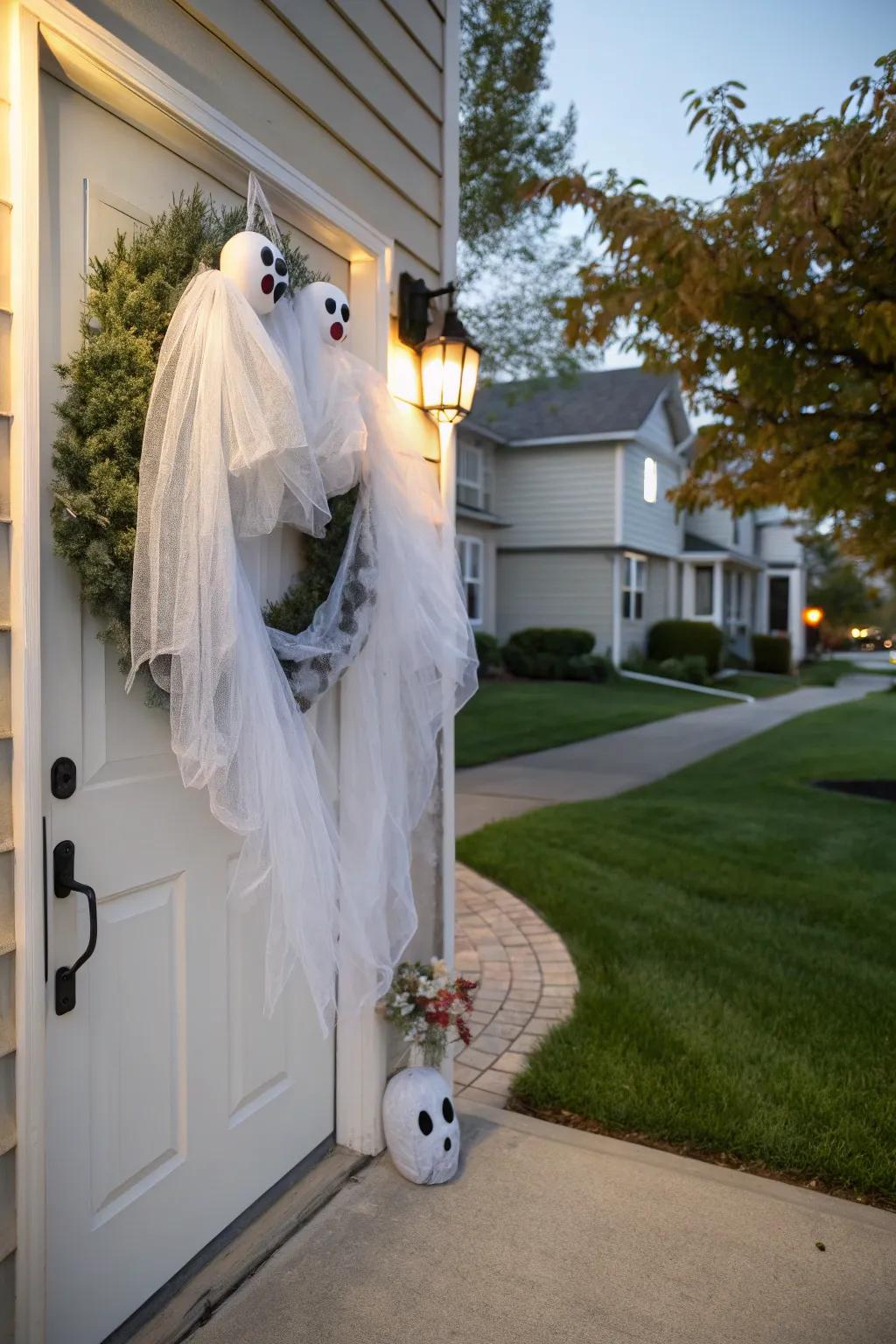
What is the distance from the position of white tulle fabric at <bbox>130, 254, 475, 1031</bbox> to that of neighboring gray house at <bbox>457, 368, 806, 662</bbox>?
16095mm

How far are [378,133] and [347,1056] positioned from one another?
9.06ft

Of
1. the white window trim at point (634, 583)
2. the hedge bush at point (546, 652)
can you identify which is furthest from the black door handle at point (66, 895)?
the white window trim at point (634, 583)

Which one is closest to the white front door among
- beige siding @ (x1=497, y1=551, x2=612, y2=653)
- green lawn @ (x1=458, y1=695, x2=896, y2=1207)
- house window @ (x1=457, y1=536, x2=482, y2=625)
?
green lawn @ (x1=458, y1=695, x2=896, y2=1207)

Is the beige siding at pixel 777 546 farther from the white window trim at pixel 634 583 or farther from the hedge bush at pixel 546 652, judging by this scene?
the hedge bush at pixel 546 652

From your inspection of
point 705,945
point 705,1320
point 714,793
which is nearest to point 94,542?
point 705,1320

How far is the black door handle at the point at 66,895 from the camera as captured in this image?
1.83 meters

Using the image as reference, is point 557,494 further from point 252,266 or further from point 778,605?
point 252,266

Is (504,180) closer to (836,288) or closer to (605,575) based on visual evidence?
(836,288)

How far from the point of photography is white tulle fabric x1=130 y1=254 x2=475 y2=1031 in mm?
1843

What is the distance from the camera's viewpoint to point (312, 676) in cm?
229

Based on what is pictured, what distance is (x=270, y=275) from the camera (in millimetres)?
2031

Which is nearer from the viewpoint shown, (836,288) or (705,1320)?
(705,1320)

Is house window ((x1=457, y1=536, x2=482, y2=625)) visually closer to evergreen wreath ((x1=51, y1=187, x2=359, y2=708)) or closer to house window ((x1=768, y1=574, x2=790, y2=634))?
house window ((x1=768, y1=574, x2=790, y2=634))

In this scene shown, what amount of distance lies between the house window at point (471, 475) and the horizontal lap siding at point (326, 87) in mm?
15998
